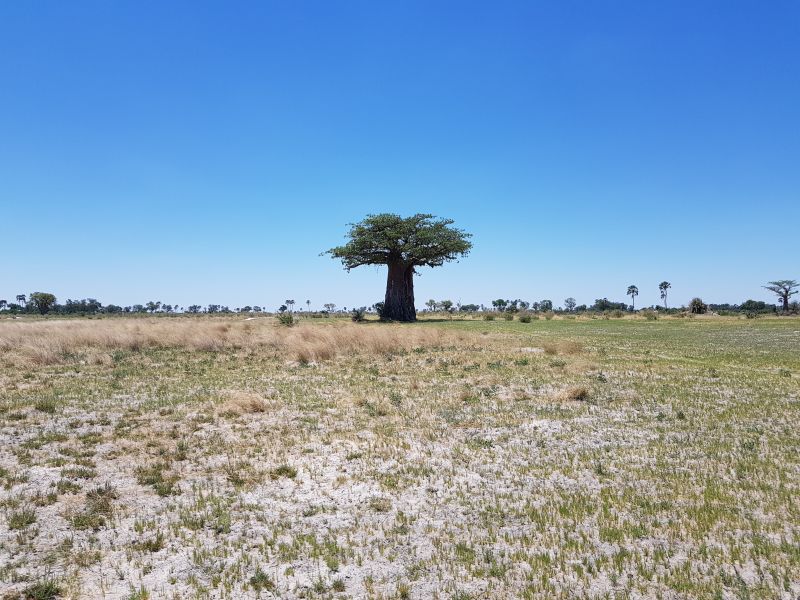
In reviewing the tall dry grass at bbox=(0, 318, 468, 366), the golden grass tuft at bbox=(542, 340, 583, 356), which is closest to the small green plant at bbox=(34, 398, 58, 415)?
the tall dry grass at bbox=(0, 318, 468, 366)

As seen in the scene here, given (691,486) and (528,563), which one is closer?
(528,563)

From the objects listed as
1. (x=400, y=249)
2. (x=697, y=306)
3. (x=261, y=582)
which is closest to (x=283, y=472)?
(x=261, y=582)

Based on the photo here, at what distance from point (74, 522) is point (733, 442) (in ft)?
32.5

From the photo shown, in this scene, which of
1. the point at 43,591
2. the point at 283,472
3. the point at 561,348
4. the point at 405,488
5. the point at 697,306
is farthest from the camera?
the point at 697,306

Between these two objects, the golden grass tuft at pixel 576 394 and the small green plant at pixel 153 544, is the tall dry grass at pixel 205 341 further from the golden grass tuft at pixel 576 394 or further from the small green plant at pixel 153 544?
the small green plant at pixel 153 544

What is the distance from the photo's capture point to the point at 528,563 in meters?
4.69

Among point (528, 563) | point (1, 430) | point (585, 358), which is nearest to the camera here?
point (528, 563)

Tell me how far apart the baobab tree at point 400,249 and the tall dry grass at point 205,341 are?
2274 centimetres

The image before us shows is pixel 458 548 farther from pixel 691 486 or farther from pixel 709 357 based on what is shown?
pixel 709 357

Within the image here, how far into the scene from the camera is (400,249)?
49.9 meters

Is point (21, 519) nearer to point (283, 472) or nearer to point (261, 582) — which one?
point (283, 472)

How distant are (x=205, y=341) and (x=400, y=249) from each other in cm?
2737

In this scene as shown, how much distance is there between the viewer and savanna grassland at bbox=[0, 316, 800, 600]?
4.53m

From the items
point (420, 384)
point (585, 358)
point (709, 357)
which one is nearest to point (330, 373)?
point (420, 384)
